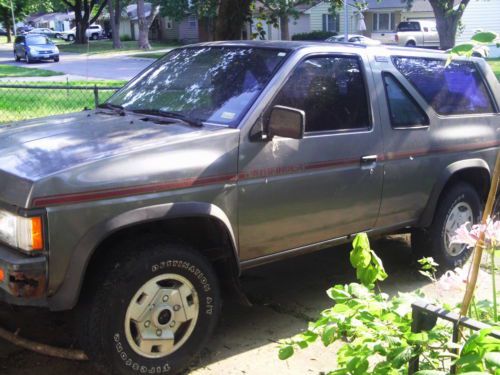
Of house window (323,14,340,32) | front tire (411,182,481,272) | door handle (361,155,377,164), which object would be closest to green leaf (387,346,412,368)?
door handle (361,155,377,164)

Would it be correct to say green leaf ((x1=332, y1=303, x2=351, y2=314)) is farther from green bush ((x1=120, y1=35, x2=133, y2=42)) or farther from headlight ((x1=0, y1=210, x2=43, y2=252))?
green bush ((x1=120, y1=35, x2=133, y2=42))

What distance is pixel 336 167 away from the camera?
4.18 meters

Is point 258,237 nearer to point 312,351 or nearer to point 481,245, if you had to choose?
point 312,351

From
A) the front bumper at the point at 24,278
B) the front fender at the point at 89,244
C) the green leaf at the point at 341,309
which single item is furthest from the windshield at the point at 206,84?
the green leaf at the point at 341,309

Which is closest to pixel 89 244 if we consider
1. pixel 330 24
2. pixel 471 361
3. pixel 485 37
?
pixel 471 361

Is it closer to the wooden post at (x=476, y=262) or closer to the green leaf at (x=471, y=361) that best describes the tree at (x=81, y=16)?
the wooden post at (x=476, y=262)

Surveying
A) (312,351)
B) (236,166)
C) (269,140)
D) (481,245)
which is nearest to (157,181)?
(236,166)

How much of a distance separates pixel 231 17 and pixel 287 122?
14.5 ft

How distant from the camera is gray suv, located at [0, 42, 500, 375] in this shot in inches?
124

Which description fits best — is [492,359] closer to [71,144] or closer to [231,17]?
[71,144]

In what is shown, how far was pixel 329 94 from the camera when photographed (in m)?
4.32

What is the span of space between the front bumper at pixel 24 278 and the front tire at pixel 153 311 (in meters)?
0.28

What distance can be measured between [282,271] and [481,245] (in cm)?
332

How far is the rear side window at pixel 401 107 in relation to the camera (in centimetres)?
462
